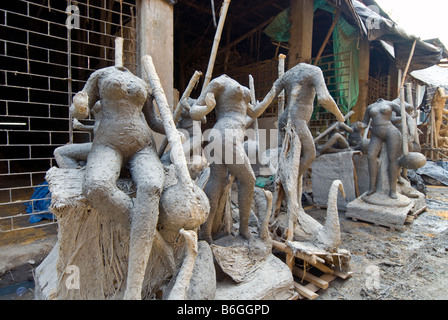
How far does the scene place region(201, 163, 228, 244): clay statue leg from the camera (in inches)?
99.0

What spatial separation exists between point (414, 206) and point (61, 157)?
5791mm

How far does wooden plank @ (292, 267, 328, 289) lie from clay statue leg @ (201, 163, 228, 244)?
99cm

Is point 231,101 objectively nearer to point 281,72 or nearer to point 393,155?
point 281,72

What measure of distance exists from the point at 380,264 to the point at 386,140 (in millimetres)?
2600

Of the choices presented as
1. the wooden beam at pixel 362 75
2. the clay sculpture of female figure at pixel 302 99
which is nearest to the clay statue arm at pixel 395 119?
the clay sculpture of female figure at pixel 302 99

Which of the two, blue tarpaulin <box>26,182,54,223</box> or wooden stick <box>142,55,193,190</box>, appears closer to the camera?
wooden stick <box>142,55,193,190</box>

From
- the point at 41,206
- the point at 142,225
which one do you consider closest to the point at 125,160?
the point at 142,225

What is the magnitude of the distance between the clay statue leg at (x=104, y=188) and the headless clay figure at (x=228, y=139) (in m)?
0.86

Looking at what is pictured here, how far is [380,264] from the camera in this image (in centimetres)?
315

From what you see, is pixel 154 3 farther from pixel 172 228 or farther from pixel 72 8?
pixel 172 228

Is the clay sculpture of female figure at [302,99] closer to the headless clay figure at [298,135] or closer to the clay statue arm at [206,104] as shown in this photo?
the headless clay figure at [298,135]

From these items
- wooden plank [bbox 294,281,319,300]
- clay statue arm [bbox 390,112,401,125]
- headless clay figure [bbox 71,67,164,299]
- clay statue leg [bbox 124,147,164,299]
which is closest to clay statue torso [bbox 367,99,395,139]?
clay statue arm [bbox 390,112,401,125]

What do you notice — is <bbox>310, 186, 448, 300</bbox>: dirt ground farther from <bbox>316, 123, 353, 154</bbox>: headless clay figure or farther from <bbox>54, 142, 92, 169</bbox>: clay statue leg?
<bbox>54, 142, 92, 169</bbox>: clay statue leg
